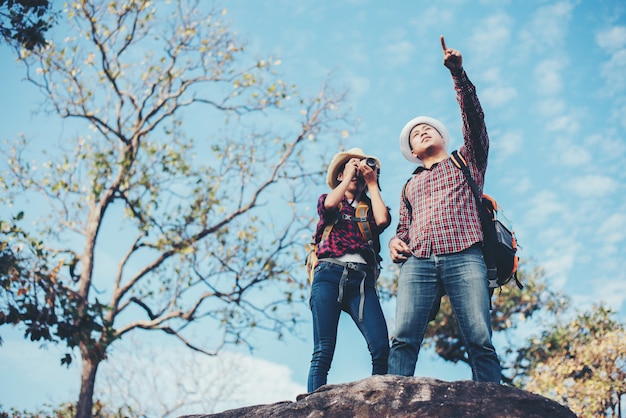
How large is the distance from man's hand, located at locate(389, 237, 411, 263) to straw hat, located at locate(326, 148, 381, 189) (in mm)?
863

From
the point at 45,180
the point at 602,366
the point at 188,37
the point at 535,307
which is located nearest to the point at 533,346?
the point at 535,307

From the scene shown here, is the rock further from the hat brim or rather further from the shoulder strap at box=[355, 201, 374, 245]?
the hat brim

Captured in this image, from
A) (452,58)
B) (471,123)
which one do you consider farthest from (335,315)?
(452,58)

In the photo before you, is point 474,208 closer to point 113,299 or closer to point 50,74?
point 113,299

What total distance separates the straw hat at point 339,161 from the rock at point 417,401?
1.90 meters

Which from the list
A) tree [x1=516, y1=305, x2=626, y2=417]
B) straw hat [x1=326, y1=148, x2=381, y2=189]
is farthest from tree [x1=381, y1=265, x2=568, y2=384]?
straw hat [x1=326, y1=148, x2=381, y2=189]

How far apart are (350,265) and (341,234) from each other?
28 cm

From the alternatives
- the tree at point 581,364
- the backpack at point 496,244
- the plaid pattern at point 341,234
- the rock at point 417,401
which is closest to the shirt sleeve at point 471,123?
the backpack at point 496,244

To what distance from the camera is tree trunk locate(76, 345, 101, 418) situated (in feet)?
37.5

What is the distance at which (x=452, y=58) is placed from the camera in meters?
3.81

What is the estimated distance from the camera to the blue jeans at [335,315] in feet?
12.9

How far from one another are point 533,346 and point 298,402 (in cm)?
1350

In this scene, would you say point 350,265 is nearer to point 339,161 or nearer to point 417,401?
point 339,161

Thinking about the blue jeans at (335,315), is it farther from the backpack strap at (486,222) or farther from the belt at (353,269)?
the backpack strap at (486,222)
